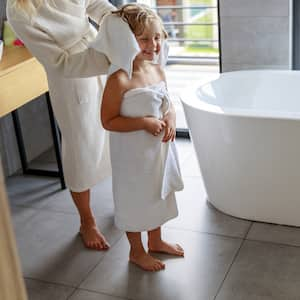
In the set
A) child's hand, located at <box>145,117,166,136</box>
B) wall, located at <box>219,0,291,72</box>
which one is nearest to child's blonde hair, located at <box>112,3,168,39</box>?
child's hand, located at <box>145,117,166,136</box>

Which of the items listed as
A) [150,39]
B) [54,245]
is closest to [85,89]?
[150,39]

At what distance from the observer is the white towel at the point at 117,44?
207 centimetres

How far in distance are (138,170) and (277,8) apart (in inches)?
55.6

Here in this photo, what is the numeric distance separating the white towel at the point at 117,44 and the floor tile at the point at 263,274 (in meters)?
0.89

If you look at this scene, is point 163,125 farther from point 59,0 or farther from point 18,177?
point 18,177

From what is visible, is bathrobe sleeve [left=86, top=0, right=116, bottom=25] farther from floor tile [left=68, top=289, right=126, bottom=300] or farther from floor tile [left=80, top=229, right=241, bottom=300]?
floor tile [left=68, top=289, right=126, bottom=300]

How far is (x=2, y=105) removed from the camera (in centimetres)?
259

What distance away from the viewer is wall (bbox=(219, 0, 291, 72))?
3150 millimetres

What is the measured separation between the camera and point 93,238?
263cm

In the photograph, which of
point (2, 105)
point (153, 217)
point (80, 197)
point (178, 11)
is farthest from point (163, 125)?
point (178, 11)

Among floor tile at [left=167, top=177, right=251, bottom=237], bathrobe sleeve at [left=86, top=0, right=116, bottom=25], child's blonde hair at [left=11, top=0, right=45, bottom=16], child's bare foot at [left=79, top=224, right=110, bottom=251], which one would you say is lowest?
floor tile at [left=167, top=177, right=251, bottom=237]

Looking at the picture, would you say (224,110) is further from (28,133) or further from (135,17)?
(28,133)

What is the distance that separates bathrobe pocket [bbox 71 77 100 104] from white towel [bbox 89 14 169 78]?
292 mm

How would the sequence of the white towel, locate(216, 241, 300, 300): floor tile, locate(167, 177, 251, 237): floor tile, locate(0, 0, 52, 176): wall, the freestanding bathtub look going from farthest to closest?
locate(0, 0, 52, 176): wall
locate(167, 177, 251, 237): floor tile
the freestanding bathtub
locate(216, 241, 300, 300): floor tile
the white towel
